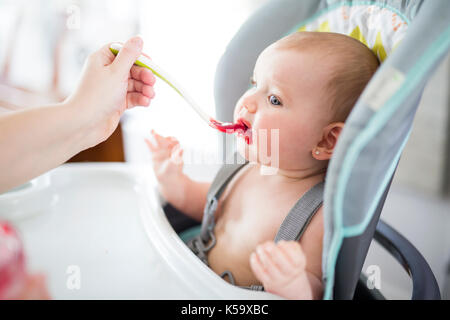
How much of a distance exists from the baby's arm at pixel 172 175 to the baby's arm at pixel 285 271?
261mm

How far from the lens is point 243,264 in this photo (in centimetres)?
51

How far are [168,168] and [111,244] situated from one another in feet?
0.50

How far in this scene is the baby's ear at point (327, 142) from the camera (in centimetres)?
47

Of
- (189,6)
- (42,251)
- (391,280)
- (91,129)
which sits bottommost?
(391,280)

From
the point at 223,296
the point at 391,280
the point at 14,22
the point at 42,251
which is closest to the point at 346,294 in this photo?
the point at 223,296

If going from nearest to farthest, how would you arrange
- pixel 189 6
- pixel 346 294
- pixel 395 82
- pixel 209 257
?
1. pixel 395 82
2. pixel 346 294
3. pixel 209 257
4. pixel 189 6

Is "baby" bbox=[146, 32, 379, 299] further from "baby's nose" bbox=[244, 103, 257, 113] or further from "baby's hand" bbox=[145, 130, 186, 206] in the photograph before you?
"baby's hand" bbox=[145, 130, 186, 206]

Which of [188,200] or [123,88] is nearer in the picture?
[123,88]

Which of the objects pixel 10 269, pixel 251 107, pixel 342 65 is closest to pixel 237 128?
pixel 251 107

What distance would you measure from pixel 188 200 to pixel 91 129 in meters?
0.23

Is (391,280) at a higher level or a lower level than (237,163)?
lower

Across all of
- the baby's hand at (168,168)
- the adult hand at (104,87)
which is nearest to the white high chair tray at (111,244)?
the baby's hand at (168,168)

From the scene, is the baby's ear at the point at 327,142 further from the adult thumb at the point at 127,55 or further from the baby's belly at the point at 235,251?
the adult thumb at the point at 127,55

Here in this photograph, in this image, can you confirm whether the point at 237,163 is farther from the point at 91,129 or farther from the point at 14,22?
the point at 14,22
